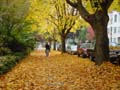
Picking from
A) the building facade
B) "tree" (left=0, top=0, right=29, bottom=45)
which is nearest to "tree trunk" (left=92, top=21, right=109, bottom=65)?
"tree" (left=0, top=0, right=29, bottom=45)

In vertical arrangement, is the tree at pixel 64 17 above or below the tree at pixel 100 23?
above

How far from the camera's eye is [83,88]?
47.4ft

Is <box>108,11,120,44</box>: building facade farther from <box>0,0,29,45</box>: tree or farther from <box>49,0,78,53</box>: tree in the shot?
<box>0,0,29,45</box>: tree

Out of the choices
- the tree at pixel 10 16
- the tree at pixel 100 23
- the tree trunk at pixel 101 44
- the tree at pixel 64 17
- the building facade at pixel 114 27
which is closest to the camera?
the tree at pixel 100 23

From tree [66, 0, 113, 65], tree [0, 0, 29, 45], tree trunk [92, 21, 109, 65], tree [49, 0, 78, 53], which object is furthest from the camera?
tree [49, 0, 78, 53]

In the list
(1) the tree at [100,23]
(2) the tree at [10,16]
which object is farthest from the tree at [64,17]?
(1) the tree at [100,23]

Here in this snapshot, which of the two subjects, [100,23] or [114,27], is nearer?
[100,23]

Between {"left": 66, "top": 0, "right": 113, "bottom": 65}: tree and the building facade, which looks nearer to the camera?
{"left": 66, "top": 0, "right": 113, "bottom": 65}: tree

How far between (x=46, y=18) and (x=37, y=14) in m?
4.44

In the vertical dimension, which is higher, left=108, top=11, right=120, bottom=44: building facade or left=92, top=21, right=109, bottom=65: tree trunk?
left=108, top=11, right=120, bottom=44: building facade

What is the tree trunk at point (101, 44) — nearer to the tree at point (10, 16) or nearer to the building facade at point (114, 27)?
the tree at point (10, 16)

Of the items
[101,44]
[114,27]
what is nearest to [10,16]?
[101,44]

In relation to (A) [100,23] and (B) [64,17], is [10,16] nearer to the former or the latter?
(A) [100,23]

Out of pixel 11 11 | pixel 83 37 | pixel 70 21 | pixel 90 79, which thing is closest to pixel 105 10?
Answer: pixel 90 79
